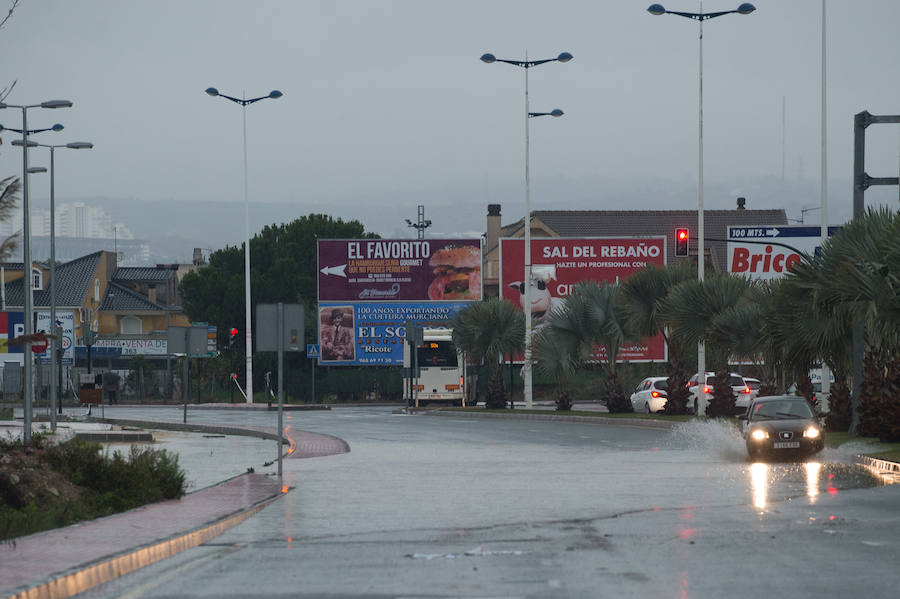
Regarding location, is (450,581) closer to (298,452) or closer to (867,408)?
(298,452)

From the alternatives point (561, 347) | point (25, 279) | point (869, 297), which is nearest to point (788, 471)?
point (869, 297)

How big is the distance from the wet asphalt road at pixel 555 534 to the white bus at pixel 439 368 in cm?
3475

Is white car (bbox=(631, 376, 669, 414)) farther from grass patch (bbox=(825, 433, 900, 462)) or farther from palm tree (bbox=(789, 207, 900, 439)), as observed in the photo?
palm tree (bbox=(789, 207, 900, 439))

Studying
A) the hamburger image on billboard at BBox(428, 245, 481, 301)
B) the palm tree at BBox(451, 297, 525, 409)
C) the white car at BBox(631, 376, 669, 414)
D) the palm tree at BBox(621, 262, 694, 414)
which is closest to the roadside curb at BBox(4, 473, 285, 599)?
the palm tree at BBox(621, 262, 694, 414)

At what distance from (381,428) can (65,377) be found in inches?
1894

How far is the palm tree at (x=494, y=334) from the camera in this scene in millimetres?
53156

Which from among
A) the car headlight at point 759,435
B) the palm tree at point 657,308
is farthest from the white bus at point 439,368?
the car headlight at point 759,435

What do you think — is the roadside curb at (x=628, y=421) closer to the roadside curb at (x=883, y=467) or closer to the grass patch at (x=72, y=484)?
the roadside curb at (x=883, y=467)

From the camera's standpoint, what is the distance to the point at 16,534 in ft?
41.4

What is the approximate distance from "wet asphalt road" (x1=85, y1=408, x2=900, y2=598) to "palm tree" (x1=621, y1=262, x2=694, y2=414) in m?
18.4

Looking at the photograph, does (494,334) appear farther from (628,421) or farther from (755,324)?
(755,324)

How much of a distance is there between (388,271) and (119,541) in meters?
55.3

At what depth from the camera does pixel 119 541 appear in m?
11.9

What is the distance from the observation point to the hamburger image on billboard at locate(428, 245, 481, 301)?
67.8 meters
